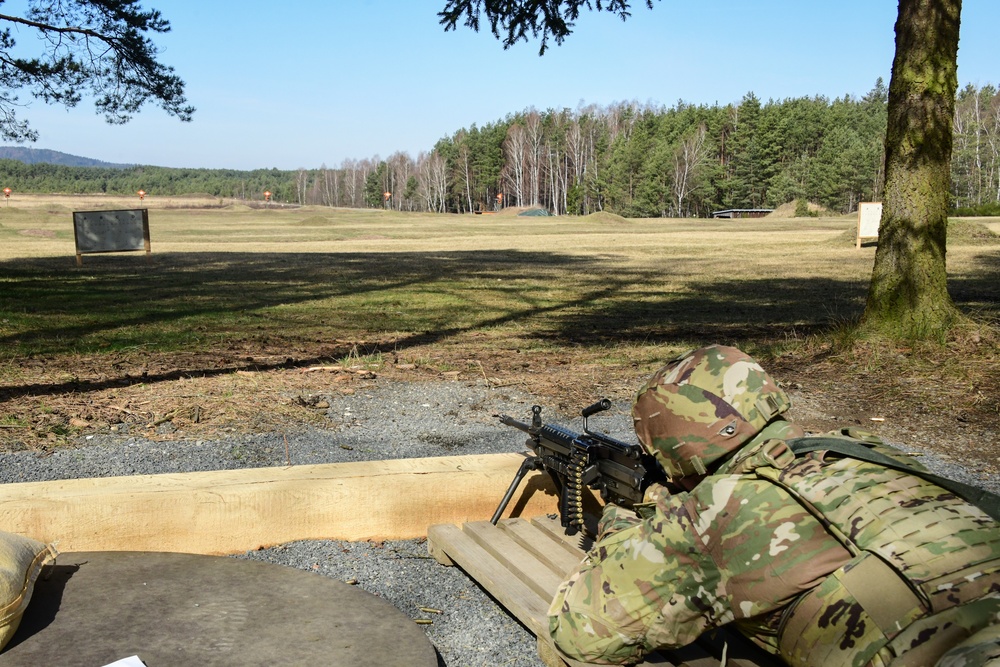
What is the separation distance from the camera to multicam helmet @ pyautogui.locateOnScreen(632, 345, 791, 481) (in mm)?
2355

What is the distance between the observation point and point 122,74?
1658 cm

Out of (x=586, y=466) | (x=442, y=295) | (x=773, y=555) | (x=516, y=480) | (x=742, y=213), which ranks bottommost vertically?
(x=442, y=295)

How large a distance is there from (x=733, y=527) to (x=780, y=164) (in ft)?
361

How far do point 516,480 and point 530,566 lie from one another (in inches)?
16.6

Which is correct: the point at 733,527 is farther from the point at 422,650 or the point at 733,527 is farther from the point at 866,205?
the point at 866,205

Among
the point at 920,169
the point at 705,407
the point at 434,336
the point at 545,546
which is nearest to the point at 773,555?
the point at 705,407

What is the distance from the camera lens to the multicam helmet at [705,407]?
236cm

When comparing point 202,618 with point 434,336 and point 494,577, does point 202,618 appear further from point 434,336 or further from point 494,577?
point 434,336

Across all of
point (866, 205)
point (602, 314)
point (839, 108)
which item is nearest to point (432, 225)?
point (866, 205)

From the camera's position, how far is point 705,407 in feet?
7.84

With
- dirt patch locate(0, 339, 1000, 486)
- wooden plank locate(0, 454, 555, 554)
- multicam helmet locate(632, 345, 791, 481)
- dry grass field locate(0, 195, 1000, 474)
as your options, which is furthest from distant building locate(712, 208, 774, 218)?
multicam helmet locate(632, 345, 791, 481)

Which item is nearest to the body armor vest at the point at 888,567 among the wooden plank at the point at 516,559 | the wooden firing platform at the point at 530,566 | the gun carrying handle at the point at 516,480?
the wooden firing platform at the point at 530,566

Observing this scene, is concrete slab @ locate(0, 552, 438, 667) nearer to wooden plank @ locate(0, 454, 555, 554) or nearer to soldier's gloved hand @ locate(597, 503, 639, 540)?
wooden plank @ locate(0, 454, 555, 554)

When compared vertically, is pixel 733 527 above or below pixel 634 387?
above
